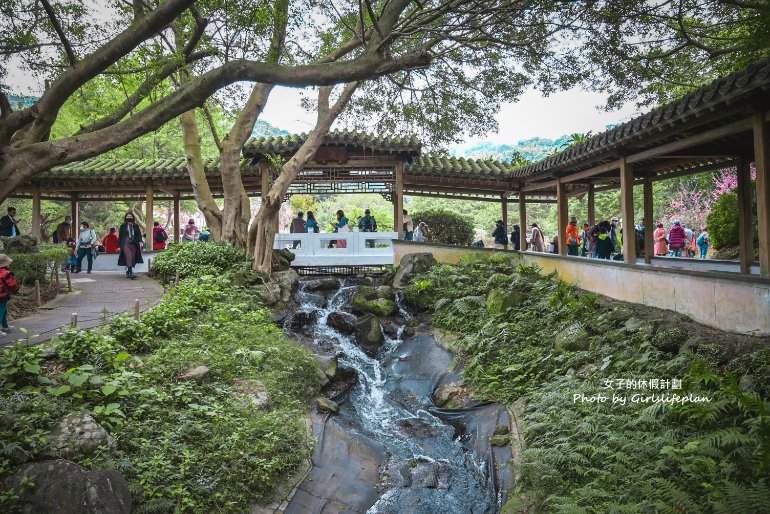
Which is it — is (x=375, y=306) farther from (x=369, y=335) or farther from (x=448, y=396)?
(x=448, y=396)

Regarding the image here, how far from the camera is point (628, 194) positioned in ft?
35.3

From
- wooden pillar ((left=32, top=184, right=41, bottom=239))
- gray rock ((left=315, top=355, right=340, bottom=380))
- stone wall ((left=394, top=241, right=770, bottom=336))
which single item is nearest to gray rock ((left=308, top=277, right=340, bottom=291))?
gray rock ((left=315, top=355, right=340, bottom=380))

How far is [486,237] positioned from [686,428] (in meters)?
35.9

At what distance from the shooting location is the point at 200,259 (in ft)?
41.5

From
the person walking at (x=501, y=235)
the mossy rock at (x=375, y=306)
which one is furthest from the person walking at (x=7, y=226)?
the person walking at (x=501, y=235)

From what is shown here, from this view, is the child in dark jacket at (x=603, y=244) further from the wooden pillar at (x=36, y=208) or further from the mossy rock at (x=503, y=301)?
the wooden pillar at (x=36, y=208)

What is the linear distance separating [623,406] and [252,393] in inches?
189

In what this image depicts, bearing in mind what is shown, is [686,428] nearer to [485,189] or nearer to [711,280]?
[711,280]

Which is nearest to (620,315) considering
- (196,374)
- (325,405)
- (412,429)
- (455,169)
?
(412,429)

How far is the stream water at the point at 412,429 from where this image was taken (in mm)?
6090

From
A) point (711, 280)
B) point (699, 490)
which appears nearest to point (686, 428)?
point (699, 490)

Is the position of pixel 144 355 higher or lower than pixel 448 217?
lower

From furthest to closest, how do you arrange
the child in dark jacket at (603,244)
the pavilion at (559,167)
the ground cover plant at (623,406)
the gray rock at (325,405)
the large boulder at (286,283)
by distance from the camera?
the child in dark jacket at (603,244), the large boulder at (286,283), the gray rock at (325,405), the pavilion at (559,167), the ground cover plant at (623,406)

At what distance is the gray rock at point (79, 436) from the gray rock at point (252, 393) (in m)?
1.92
